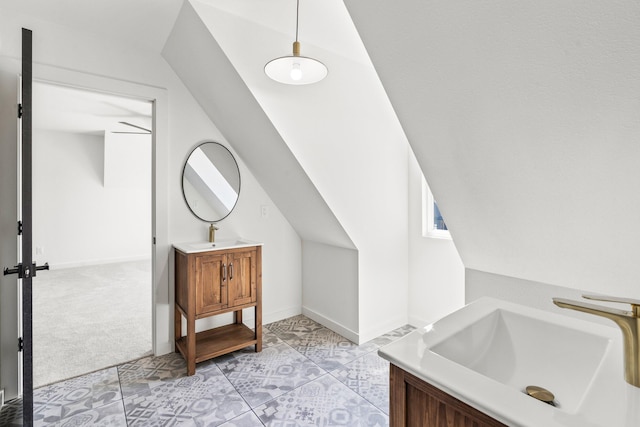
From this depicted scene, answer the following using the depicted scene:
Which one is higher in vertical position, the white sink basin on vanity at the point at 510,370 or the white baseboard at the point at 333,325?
the white sink basin on vanity at the point at 510,370

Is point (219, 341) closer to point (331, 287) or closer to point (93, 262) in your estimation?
point (331, 287)

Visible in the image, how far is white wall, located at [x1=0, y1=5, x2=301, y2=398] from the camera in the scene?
1969mm

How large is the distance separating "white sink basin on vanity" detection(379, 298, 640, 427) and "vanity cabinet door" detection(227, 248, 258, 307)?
187cm

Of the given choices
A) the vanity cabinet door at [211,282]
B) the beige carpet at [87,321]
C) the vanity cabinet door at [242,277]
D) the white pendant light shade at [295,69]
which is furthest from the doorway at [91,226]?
the white pendant light shade at [295,69]

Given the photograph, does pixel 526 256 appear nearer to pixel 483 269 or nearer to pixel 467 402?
pixel 483 269

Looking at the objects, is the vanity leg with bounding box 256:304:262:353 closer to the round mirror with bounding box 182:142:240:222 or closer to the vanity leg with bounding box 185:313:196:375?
the vanity leg with bounding box 185:313:196:375

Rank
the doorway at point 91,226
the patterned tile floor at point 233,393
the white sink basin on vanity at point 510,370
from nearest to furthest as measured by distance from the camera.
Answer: the white sink basin on vanity at point 510,370 → the patterned tile floor at point 233,393 → the doorway at point 91,226

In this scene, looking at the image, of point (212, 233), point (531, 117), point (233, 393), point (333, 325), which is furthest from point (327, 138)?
point (233, 393)

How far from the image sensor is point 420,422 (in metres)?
0.76

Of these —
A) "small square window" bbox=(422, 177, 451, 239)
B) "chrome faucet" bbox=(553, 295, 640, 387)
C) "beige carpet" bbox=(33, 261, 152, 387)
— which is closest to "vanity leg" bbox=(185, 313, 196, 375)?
"beige carpet" bbox=(33, 261, 152, 387)

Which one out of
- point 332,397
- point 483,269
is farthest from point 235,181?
point 483,269

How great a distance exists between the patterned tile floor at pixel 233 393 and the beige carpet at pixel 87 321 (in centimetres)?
23

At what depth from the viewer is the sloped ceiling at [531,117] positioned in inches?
29.0

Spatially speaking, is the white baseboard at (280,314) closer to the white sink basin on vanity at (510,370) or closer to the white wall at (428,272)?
the white wall at (428,272)
